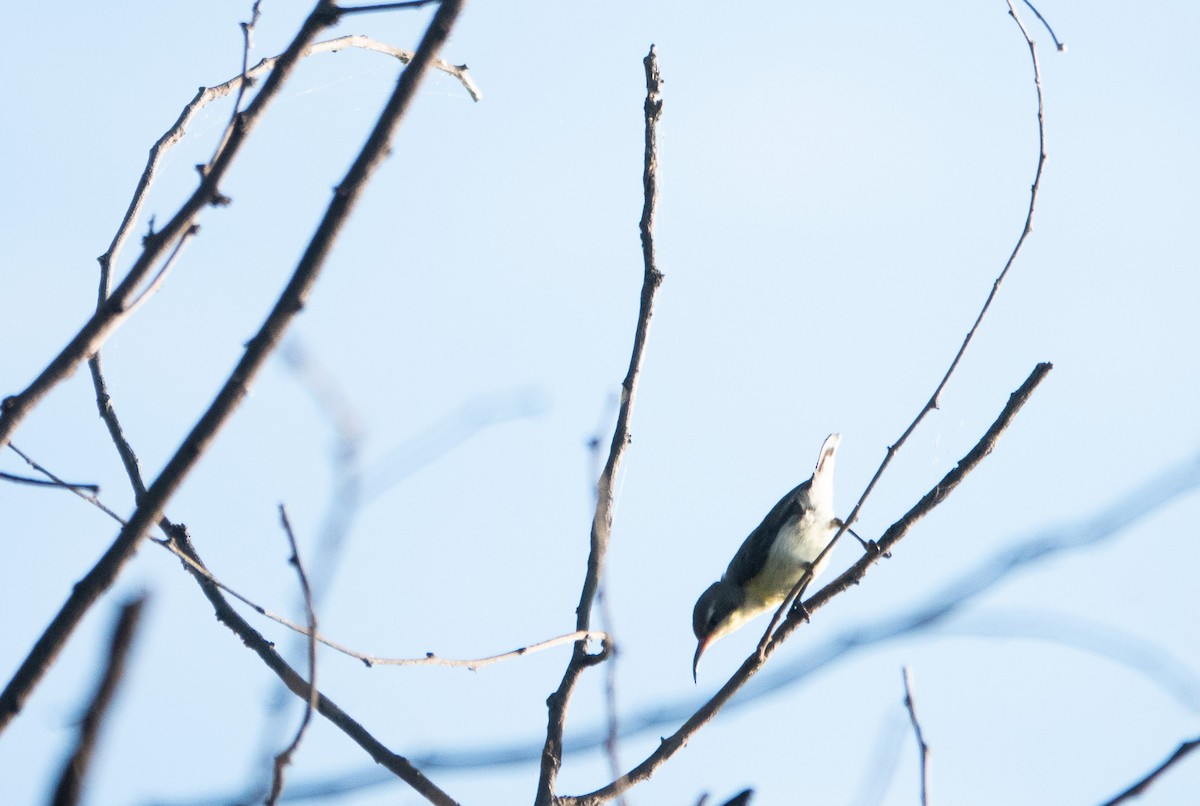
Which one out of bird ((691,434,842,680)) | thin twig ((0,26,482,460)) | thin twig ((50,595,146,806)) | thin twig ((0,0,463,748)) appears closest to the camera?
thin twig ((50,595,146,806))

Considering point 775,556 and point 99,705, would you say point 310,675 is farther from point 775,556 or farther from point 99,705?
point 775,556

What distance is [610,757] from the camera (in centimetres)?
214

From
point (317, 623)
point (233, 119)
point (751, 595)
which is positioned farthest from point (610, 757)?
point (751, 595)

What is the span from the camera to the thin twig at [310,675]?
1860mm

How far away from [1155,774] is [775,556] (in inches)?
223

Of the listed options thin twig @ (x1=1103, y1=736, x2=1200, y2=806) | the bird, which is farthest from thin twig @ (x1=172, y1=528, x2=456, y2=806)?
the bird

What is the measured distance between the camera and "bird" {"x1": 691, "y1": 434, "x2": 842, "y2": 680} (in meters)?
7.57

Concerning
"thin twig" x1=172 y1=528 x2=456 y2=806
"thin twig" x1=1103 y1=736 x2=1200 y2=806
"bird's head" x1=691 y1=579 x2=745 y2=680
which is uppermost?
"bird's head" x1=691 y1=579 x2=745 y2=680

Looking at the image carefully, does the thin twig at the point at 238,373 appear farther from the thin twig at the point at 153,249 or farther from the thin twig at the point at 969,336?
the thin twig at the point at 969,336

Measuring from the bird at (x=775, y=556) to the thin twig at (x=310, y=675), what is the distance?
5.64 meters

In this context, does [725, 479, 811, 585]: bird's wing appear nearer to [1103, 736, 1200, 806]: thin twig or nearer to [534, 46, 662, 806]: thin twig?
[534, 46, 662, 806]: thin twig

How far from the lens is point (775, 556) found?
7602 millimetres

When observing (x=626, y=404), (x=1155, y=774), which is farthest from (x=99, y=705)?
(x=626, y=404)

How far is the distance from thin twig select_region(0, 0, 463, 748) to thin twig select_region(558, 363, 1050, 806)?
1.72 metres
